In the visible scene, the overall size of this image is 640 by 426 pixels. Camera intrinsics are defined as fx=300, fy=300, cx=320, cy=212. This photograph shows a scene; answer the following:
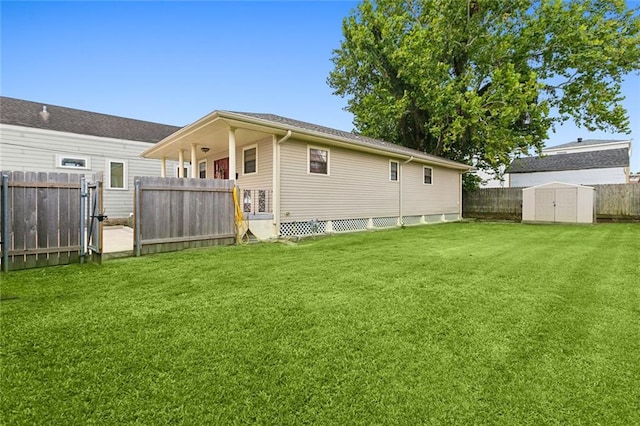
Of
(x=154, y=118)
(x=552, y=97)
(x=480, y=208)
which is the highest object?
(x=552, y=97)

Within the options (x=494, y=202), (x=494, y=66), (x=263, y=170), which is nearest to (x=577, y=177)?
(x=494, y=202)

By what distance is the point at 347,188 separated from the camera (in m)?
10.1

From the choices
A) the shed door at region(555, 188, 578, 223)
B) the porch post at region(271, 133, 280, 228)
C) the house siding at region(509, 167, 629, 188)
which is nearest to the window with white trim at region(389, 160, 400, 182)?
the porch post at region(271, 133, 280, 228)

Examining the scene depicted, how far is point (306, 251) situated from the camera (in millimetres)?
6266

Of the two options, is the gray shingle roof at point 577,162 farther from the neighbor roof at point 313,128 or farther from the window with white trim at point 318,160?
the window with white trim at point 318,160

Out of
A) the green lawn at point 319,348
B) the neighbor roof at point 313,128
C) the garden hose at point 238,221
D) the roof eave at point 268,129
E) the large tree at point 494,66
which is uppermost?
the large tree at point 494,66

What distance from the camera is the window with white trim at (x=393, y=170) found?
1181cm

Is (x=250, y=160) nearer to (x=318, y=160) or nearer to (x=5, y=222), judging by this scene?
(x=318, y=160)

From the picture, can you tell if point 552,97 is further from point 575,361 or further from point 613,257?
point 575,361

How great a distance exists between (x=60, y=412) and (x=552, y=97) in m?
22.3

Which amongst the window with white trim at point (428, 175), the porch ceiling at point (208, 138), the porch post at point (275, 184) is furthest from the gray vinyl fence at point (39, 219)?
the window with white trim at point (428, 175)

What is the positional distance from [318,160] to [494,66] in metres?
13.8

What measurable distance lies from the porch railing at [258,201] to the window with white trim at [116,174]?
7.05 m

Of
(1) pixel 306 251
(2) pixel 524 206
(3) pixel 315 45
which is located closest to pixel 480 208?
(2) pixel 524 206
